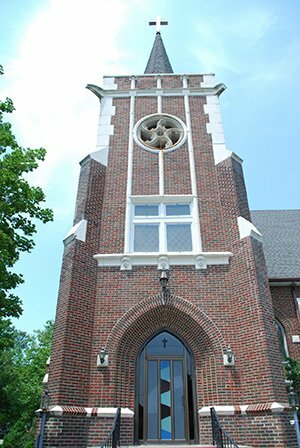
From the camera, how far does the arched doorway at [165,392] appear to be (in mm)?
8641

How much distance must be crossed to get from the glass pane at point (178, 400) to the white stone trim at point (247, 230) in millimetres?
3937

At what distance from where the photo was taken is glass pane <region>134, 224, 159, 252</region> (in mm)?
10688

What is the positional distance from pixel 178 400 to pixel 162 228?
15.6 ft

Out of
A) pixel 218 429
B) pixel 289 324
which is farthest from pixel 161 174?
pixel 218 429

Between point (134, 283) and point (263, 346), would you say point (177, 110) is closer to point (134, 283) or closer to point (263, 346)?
point (134, 283)

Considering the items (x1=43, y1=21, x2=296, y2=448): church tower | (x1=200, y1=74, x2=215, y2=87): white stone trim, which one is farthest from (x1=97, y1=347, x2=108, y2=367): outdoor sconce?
(x1=200, y1=74, x2=215, y2=87): white stone trim

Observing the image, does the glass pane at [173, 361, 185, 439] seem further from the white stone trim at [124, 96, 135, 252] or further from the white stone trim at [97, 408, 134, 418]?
the white stone trim at [124, 96, 135, 252]

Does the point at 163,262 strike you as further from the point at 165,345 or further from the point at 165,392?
the point at 165,392

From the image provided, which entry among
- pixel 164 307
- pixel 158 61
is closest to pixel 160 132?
pixel 164 307

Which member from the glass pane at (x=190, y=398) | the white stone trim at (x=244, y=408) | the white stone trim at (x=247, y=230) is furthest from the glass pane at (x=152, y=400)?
the white stone trim at (x=247, y=230)

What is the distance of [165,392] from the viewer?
9.05 metres

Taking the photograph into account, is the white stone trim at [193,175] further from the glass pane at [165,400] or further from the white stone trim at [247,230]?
the glass pane at [165,400]

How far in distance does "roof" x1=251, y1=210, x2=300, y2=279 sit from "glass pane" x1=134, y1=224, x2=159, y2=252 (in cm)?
488

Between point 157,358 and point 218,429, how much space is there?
2.48 m
